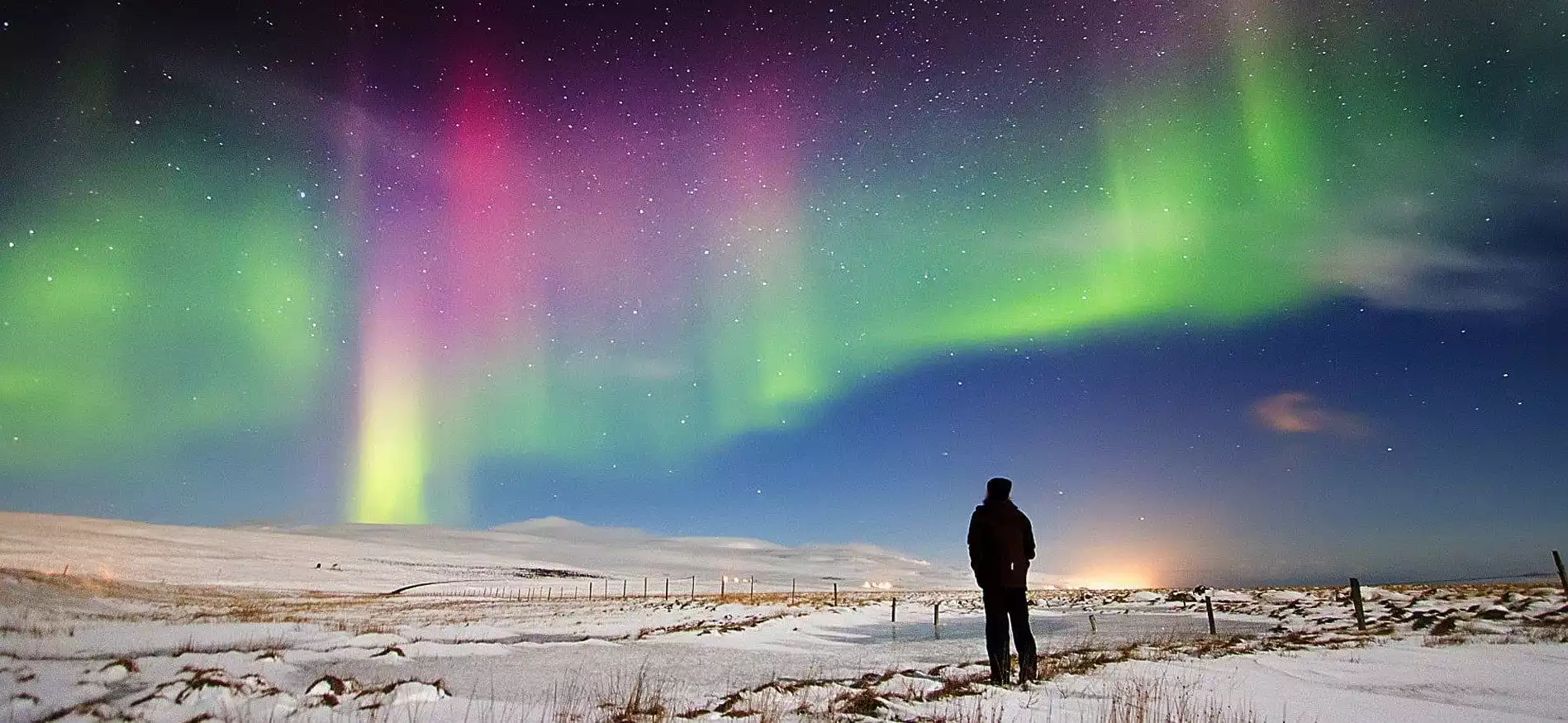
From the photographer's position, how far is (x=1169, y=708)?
22.1ft

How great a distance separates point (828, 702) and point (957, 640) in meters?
11.2

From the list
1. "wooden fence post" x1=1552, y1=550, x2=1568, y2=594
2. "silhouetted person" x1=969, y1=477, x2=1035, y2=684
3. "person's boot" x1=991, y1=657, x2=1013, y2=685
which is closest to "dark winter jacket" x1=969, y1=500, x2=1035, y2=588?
"silhouetted person" x1=969, y1=477, x2=1035, y2=684

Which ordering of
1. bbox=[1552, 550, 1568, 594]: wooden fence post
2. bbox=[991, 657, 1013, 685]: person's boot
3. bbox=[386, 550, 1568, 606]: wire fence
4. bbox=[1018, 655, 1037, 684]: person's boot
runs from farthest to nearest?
bbox=[386, 550, 1568, 606]: wire fence, bbox=[1552, 550, 1568, 594]: wooden fence post, bbox=[1018, 655, 1037, 684]: person's boot, bbox=[991, 657, 1013, 685]: person's boot

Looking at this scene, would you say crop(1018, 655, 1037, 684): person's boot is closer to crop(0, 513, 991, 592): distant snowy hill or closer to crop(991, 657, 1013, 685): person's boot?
crop(991, 657, 1013, 685): person's boot

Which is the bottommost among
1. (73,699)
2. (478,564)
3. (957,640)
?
(478,564)

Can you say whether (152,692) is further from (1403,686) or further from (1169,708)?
(1403,686)

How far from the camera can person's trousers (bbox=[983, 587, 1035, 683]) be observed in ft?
27.3

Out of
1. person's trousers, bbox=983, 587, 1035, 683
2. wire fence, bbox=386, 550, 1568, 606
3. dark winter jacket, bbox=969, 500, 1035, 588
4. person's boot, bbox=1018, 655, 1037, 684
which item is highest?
dark winter jacket, bbox=969, 500, 1035, 588

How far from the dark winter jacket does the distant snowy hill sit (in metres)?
51.8

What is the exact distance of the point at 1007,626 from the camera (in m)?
8.40

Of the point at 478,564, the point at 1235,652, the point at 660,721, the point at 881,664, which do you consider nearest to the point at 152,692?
the point at 660,721

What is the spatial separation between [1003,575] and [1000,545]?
34 centimetres

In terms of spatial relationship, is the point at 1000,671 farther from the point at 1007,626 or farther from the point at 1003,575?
the point at 1003,575

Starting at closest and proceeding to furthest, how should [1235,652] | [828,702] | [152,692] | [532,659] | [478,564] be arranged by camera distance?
1. [828,702]
2. [152,692]
3. [1235,652]
4. [532,659]
5. [478,564]
